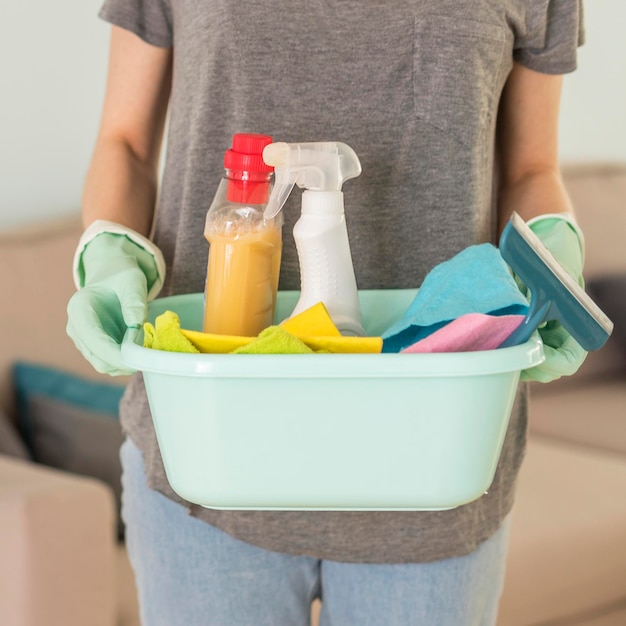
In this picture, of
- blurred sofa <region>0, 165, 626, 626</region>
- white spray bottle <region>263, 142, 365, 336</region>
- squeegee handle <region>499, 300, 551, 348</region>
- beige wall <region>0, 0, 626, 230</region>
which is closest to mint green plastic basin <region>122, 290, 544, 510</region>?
squeegee handle <region>499, 300, 551, 348</region>

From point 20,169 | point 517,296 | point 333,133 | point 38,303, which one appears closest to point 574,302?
point 517,296

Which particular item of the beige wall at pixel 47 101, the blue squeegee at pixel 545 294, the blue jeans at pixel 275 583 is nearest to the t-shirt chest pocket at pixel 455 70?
the blue squeegee at pixel 545 294

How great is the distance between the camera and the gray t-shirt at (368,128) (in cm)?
77

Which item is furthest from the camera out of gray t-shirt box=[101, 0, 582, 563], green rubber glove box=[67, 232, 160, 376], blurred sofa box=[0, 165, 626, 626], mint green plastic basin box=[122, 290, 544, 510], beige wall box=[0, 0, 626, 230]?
beige wall box=[0, 0, 626, 230]

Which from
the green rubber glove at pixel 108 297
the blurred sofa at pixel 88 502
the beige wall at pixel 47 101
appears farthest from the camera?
the beige wall at pixel 47 101

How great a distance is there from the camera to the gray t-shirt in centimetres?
77

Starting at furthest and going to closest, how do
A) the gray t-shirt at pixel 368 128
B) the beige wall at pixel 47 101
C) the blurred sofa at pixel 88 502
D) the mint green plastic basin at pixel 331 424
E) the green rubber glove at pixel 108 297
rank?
the beige wall at pixel 47 101 < the blurred sofa at pixel 88 502 < the gray t-shirt at pixel 368 128 < the green rubber glove at pixel 108 297 < the mint green plastic basin at pixel 331 424

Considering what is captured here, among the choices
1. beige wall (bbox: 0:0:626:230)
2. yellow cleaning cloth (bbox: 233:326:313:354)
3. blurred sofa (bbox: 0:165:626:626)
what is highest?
yellow cleaning cloth (bbox: 233:326:313:354)

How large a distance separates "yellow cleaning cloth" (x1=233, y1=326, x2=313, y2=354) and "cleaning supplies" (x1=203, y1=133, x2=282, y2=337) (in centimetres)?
10

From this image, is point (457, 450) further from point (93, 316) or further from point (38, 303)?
point (38, 303)

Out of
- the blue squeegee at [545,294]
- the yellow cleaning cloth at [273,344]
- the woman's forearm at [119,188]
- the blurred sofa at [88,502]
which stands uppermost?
the blue squeegee at [545,294]

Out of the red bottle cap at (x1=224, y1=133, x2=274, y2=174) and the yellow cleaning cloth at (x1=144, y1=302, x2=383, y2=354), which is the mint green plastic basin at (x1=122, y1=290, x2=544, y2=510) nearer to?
the yellow cleaning cloth at (x1=144, y1=302, x2=383, y2=354)

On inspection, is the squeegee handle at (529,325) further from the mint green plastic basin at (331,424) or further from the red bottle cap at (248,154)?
the red bottle cap at (248,154)

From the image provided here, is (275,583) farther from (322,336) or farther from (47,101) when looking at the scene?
(47,101)
